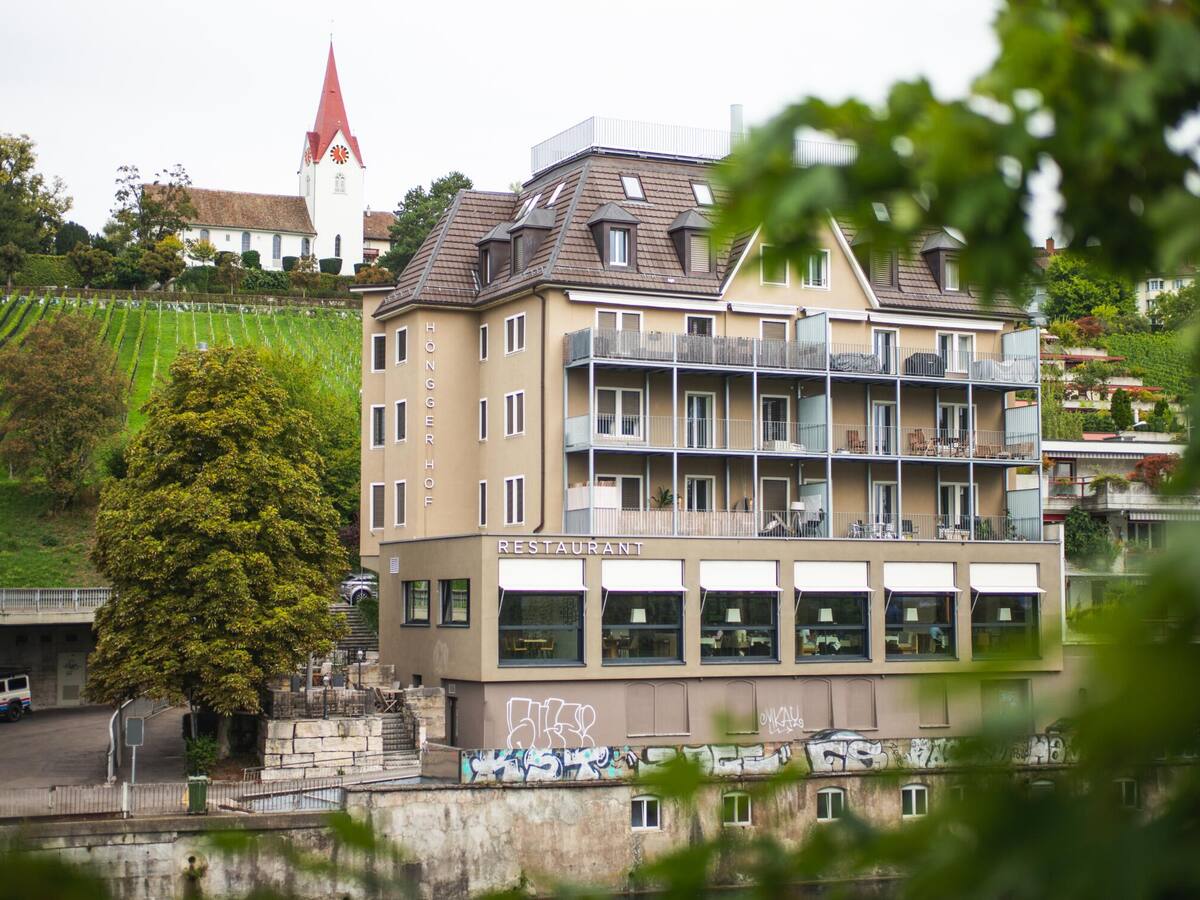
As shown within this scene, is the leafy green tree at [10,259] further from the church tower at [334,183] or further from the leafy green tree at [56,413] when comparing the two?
the leafy green tree at [56,413]

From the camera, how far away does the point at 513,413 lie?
50.5 meters

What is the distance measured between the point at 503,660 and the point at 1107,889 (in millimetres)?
41201

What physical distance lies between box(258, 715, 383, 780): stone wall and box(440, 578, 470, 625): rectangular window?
4.26 m

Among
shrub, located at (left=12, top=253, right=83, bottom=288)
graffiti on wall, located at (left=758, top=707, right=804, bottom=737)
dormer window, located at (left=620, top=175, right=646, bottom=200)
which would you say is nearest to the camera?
graffiti on wall, located at (left=758, top=707, right=804, bottom=737)

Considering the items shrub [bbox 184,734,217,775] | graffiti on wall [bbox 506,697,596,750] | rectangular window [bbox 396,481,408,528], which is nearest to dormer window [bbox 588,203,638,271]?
rectangular window [bbox 396,481,408,528]

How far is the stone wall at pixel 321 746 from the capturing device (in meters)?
41.5

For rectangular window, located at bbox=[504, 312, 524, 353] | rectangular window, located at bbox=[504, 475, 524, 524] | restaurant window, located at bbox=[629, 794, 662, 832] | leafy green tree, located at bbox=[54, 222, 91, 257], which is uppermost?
leafy green tree, located at bbox=[54, 222, 91, 257]

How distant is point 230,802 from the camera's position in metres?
36.3

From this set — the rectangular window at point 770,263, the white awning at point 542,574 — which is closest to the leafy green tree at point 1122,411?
the white awning at point 542,574

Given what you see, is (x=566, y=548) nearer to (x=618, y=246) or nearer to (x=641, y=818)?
(x=641, y=818)

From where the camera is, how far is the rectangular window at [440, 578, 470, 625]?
45.4 m

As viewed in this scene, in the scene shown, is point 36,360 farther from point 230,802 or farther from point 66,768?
point 230,802

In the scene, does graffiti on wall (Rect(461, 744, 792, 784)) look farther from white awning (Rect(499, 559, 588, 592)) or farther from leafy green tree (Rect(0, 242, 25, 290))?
leafy green tree (Rect(0, 242, 25, 290))

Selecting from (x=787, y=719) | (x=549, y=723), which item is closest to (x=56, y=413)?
(x=549, y=723)
